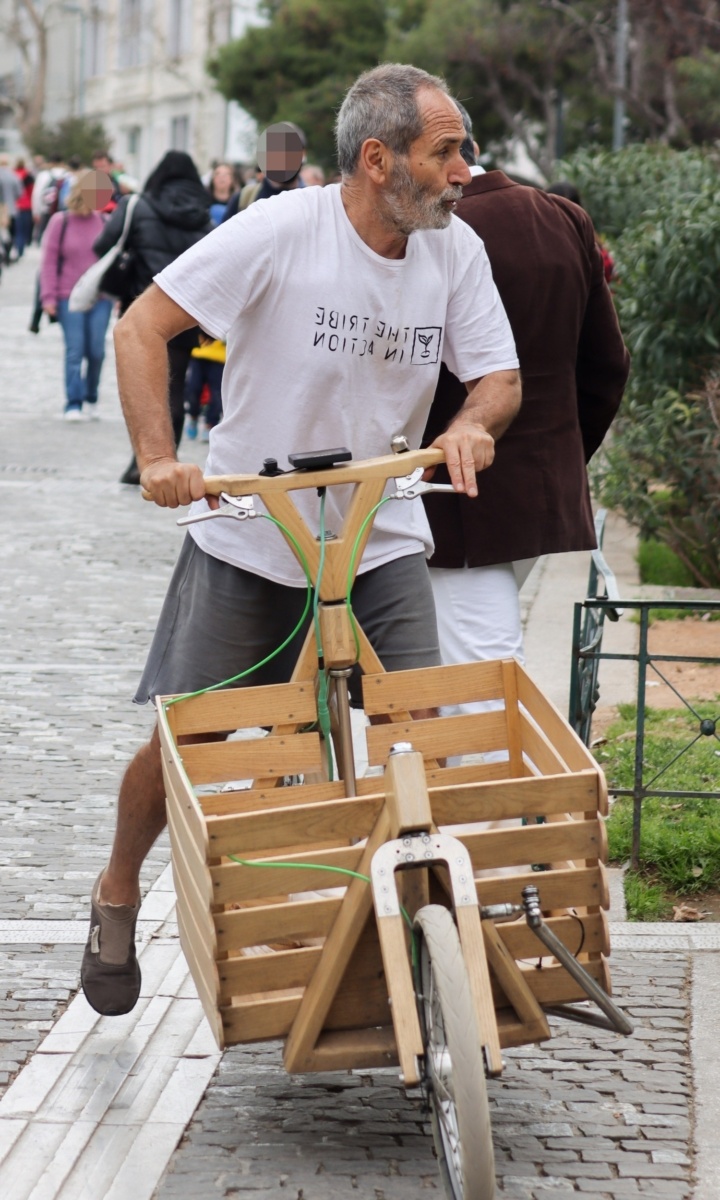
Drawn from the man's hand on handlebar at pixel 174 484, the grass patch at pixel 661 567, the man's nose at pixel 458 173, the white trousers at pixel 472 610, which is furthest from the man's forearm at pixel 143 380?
the grass patch at pixel 661 567

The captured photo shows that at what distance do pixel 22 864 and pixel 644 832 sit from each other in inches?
69.3

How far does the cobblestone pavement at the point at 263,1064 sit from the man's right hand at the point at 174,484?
48.8 inches

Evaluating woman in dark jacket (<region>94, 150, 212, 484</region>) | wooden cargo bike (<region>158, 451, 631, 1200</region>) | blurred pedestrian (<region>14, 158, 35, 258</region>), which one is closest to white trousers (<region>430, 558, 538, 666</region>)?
wooden cargo bike (<region>158, 451, 631, 1200</region>)

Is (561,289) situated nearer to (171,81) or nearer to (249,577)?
(249,577)

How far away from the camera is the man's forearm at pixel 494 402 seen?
3.90m

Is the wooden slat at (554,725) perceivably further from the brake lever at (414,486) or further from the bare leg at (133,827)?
the bare leg at (133,827)

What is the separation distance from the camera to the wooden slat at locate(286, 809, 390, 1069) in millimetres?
3252

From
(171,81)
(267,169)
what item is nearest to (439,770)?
(267,169)

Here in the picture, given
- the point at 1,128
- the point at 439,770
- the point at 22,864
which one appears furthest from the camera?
the point at 1,128

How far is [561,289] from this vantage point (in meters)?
4.69

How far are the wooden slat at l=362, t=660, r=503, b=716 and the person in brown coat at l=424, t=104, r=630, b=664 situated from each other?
3.04 feet

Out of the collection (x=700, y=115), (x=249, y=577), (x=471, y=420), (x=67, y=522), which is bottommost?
(x=67, y=522)

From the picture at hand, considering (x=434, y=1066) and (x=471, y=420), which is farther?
(x=471, y=420)

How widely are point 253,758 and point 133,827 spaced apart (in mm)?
429
